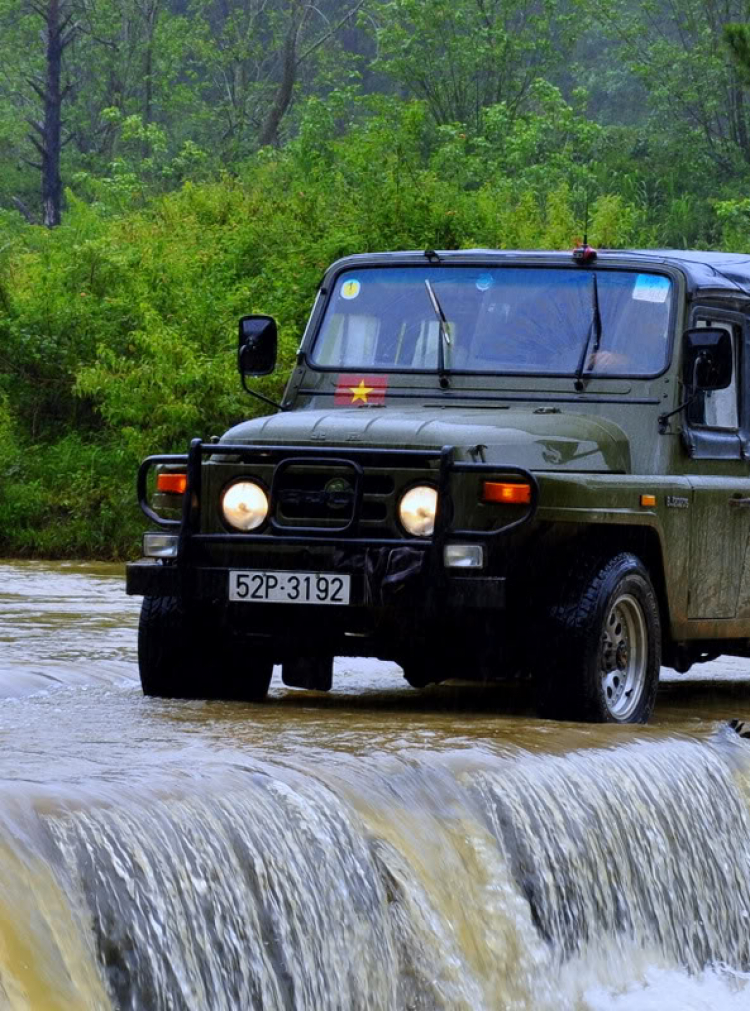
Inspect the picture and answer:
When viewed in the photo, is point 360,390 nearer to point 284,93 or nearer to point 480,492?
point 480,492

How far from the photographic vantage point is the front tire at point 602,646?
315 inches

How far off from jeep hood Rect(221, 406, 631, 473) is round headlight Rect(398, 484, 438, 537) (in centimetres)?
19

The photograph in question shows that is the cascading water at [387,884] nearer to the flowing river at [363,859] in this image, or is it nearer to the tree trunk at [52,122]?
the flowing river at [363,859]

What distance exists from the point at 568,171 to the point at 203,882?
31.9 metres

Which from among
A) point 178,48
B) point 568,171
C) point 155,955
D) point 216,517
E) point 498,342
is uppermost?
point 178,48

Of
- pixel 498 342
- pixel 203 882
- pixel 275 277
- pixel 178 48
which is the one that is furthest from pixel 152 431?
pixel 178 48

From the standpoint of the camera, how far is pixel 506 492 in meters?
7.84

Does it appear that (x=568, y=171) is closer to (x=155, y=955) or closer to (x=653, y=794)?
(x=653, y=794)

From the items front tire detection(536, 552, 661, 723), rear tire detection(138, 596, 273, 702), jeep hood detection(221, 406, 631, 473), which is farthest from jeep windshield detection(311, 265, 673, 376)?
rear tire detection(138, 596, 273, 702)

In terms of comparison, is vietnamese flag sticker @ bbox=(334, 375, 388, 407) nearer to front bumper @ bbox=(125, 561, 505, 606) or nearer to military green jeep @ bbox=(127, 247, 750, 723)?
military green jeep @ bbox=(127, 247, 750, 723)

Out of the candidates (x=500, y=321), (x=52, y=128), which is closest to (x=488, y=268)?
(x=500, y=321)

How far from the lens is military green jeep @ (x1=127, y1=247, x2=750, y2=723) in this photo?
794 centimetres

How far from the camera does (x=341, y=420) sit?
8320 mm

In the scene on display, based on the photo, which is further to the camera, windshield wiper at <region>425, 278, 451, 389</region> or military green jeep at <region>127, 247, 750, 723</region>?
windshield wiper at <region>425, 278, 451, 389</region>
